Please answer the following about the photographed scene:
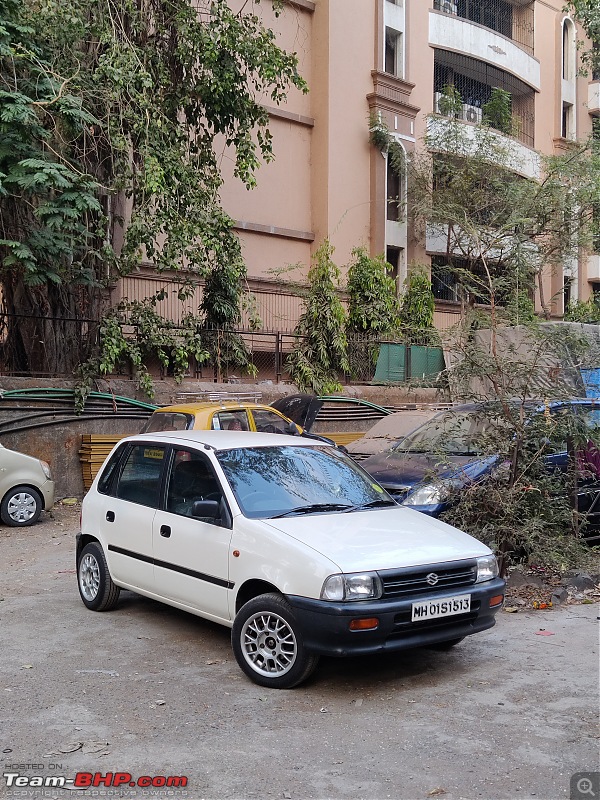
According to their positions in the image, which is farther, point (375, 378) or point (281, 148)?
point (281, 148)

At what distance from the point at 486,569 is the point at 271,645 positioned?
5.08ft

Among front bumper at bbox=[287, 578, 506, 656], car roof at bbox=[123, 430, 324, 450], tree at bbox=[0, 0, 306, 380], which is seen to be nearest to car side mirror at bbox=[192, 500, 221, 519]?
car roof at bbox=[123, 430, 324, 450]

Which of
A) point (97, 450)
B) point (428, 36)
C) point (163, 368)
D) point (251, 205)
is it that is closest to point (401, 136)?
point (428, 36)

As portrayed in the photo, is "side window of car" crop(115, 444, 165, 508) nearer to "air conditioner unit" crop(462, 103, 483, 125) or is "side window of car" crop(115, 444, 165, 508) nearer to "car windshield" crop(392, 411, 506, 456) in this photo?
"car windshield" crop(392, 411, 506, 456)

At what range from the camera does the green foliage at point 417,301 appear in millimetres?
22922

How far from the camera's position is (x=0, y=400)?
14094mm

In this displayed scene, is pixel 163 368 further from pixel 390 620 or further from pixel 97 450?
pixel 390 620

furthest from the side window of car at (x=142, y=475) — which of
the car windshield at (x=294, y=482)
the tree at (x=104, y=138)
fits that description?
the tree at (x=104, y=138)

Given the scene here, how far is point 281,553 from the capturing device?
18.0 feet

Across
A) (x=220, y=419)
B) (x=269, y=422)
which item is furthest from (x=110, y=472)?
(x=269, y=422)

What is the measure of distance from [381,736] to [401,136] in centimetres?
2235

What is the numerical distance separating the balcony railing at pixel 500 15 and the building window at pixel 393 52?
2.69 meters

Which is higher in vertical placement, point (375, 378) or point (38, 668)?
point (375, 378)

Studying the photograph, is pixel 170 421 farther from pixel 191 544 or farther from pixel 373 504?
pixel 373 504
